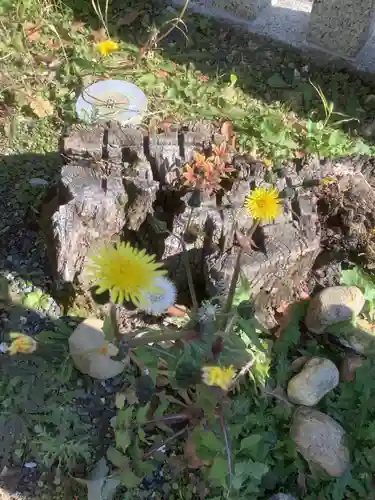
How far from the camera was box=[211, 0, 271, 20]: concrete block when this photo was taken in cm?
423

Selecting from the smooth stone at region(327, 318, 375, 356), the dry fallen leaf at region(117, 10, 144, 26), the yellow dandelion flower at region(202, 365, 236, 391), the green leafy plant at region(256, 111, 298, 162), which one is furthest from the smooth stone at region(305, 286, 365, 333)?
the dry fallen leaf at region(117, 10, 144, 26)

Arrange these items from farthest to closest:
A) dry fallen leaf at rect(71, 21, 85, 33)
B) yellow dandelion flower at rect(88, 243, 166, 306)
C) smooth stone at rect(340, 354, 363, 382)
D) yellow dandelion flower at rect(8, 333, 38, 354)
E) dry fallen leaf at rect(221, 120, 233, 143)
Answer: dry fallen leaf at rect(71, 21, 85, 33) → dry fallen leaf at rect(221, 120, 233, 143) → smooth stone at rect(340, 354, 363, 382) → yellow dandelion flower at rect(8, 333, 38, 354) → yellow dandelion flower at rect(88, 243, 166, 306)

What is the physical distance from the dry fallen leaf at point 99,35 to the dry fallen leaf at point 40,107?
69cm

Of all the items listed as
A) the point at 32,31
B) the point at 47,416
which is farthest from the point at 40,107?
the point at 47,416

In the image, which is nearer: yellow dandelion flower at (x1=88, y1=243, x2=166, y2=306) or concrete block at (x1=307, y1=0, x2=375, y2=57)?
yellow dandelion flower at (x1=88, y1=243, x2=166, y2=306)

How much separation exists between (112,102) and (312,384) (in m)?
1.86

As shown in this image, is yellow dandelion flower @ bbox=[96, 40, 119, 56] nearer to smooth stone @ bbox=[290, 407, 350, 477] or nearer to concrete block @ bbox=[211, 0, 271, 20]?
concrete block @ bbox=[211, 0, 271, 20]

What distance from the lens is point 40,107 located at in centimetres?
359

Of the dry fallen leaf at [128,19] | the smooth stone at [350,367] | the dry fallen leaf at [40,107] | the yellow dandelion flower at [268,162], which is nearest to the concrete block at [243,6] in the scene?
the dry fallen leaf at [128,19]

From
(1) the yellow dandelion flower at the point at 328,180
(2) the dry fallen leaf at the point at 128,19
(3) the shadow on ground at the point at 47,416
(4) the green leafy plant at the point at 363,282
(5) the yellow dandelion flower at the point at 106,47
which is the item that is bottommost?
(3) the shadow on ground at the point at 47,416

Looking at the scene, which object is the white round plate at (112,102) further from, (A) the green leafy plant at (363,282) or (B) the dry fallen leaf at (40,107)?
(A) the green leafy plant at (363,282)

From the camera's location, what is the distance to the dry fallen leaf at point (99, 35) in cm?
405

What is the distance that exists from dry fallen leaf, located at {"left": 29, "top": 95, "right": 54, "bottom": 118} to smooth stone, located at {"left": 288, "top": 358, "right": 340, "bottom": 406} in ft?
6.72

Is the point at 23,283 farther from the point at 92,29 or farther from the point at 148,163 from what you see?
the point at 92,29
